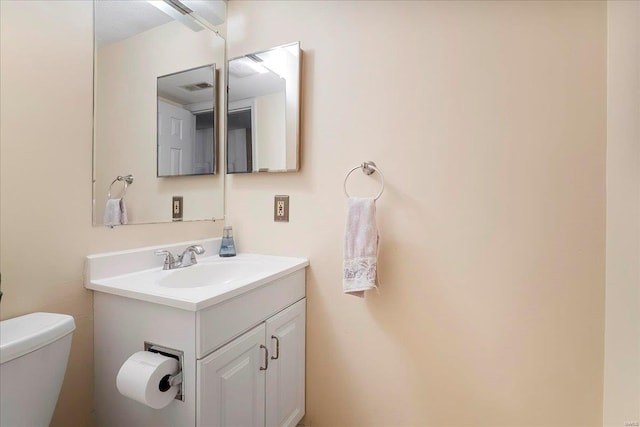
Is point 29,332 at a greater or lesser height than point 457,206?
lesser

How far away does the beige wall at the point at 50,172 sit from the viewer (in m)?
0.94

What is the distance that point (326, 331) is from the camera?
147 cm

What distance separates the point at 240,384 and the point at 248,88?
1.34 meters

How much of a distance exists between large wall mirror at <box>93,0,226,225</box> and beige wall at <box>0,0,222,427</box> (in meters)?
0.05

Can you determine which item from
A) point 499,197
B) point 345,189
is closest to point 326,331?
point 345,189

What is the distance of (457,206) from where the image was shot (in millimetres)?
1229

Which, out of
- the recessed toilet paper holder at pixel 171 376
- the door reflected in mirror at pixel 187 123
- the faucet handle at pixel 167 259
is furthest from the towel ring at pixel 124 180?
the recessed toilet paper holder at pixel 171 376

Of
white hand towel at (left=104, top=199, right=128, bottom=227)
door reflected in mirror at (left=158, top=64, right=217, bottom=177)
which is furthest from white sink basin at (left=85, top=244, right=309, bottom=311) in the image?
door reflected in mirror at (left=158, top=64, right=217, bottom=177)

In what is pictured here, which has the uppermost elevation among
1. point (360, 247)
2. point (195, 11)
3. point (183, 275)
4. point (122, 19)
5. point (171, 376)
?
point (195, 11)

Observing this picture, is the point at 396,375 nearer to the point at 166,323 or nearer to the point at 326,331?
the point at 326,331

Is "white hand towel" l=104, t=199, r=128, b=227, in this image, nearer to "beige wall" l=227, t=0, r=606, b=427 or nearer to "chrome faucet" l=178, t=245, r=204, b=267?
"chrome faucet" l=178, t=245, r=204, b=267

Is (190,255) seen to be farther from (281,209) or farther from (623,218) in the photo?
(623,218)

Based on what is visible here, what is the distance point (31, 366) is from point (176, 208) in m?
0.80

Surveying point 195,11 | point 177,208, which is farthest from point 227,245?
point 195,11
